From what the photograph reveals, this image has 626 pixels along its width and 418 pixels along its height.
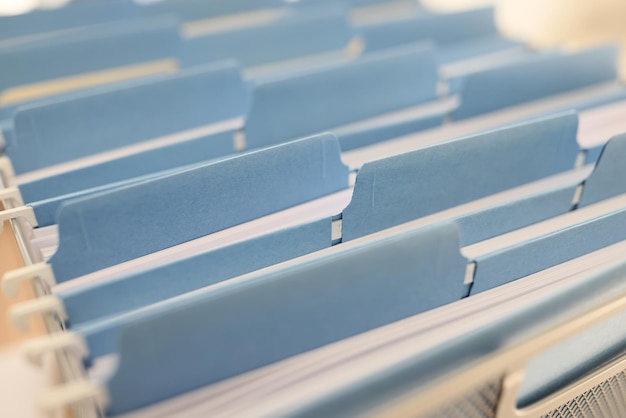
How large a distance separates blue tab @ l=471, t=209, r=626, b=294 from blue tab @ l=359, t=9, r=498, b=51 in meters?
0.67

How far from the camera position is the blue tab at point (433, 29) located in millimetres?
1134

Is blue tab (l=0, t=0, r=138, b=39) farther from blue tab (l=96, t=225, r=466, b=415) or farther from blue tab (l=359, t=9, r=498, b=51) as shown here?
blue tab (l=96, t=225, r=466, b=415)

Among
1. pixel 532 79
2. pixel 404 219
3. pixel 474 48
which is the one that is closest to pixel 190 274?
pixel 404 219

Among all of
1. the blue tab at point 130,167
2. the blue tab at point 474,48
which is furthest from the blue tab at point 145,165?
the blue tab at point 474,48

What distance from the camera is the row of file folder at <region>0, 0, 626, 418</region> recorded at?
42 cm

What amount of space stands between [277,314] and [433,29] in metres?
0.94

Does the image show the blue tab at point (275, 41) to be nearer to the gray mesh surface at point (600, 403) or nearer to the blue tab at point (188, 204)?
the blue tab at point (188, 204)

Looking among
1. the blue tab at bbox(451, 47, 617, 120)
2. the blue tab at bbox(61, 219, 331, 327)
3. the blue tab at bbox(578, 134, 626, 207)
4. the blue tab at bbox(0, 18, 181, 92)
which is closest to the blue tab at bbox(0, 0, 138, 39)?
the blue tab at bbox(0, 18, 181, 92)

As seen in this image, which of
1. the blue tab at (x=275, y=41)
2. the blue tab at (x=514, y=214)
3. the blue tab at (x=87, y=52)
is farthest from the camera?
the blue tab at (x=275, y=41)

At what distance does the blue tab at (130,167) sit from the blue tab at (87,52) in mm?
420

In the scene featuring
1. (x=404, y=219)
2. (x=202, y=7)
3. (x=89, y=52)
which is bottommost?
(x=404, y=219)

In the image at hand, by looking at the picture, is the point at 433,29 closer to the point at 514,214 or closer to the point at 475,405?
the point at 514,214

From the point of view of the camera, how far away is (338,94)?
2.76 ft

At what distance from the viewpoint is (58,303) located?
1.50 ft
